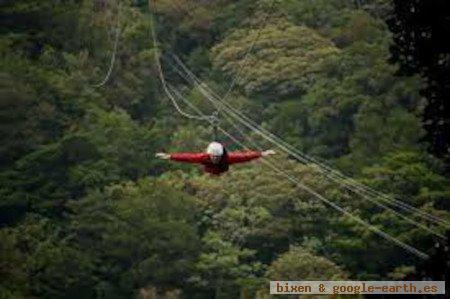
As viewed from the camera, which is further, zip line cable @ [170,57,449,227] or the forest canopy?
the forest canopy

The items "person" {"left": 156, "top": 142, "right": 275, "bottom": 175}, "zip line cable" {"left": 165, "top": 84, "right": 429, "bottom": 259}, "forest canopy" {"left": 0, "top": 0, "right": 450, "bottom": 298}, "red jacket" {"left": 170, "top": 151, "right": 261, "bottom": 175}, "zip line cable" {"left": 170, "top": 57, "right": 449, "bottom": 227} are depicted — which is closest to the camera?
"person" {"left": 156, "top": 142, "right": 275, "bottom": 175}

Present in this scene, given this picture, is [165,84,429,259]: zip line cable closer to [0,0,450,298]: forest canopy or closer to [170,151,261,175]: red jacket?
[0,0,450,298]: forest canopy

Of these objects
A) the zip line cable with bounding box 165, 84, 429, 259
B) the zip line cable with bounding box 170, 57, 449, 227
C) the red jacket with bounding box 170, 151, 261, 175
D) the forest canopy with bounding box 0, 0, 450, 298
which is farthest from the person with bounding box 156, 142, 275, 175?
the zip line cable with bounding box 170, 57, 449, 227

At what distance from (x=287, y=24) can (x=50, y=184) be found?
500 inches

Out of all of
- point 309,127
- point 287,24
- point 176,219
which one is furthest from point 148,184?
point 287,24

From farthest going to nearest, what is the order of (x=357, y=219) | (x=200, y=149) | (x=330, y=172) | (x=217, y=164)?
(x=200, y=149) → (x=330, y=172) → (x=357, y=219) → (x=217, y=164)

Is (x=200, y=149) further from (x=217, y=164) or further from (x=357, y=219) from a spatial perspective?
(x=217, y=164)

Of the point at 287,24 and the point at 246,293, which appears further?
the point at 287,24

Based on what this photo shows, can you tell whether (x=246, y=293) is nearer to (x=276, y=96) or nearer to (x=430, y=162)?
(x=430, y=162)

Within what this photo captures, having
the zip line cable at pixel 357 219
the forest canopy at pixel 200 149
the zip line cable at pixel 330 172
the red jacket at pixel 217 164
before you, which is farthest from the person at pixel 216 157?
the zip line cable at pixel 330 172

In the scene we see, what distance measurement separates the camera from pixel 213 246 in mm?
41188

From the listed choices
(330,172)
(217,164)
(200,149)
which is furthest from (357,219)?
(217,164)

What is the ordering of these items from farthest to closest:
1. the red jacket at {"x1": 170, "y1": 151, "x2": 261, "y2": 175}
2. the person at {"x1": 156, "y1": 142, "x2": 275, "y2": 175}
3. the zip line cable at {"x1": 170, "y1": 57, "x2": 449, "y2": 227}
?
the zip line cable at {"x1": 170, "y1": 57, "x2": 449, "y2": 227} → the red jacket at {"x1": 170, "y1": 151, "x2": 261, "y2": 175} → the person at {"x1": 156, "y1": 142, "x2": 275, "y2": 175}

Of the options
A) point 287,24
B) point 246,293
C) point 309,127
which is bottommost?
point 246,293
